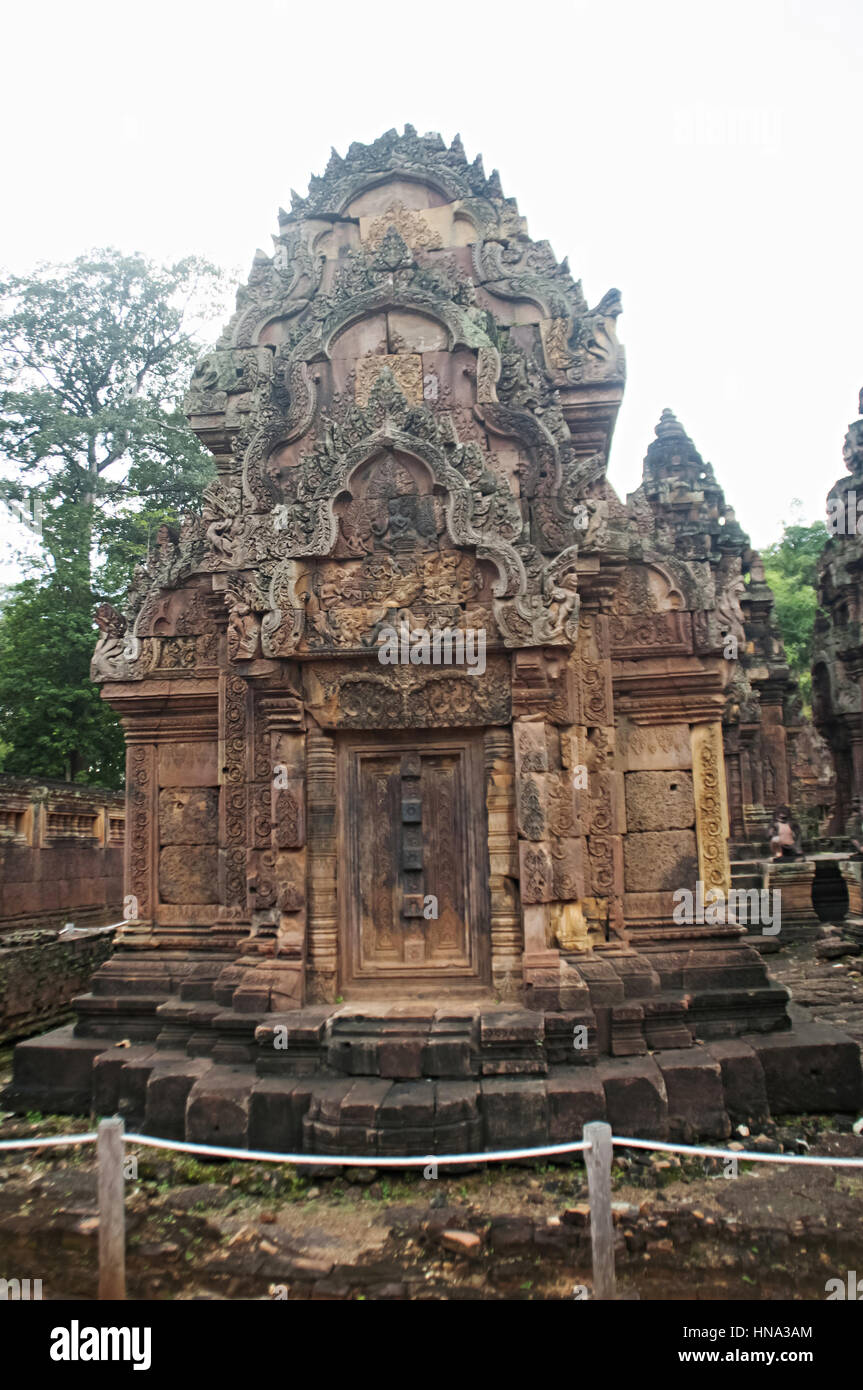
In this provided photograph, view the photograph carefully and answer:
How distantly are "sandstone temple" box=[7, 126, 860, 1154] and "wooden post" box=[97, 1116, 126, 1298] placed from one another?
1695 millimetres

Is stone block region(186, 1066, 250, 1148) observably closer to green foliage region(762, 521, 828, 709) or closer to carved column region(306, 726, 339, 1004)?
carved column region(306, 726, 339, 1004)

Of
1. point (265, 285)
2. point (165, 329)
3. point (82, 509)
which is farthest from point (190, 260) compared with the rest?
point (265, 285)

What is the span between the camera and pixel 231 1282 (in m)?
4.21

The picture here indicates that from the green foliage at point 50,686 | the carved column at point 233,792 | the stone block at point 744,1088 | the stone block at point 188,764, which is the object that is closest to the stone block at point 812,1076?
the stone block at point 744,1088

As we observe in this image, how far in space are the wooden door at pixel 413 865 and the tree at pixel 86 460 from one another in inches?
481

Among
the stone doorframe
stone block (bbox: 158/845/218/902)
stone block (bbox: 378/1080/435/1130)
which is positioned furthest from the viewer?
stone block (bbox: 158/845/218/902)

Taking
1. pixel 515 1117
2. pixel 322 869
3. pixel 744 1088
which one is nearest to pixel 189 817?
pixel 322 869

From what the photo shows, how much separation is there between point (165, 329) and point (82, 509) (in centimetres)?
655

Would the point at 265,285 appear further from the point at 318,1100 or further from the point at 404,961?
the point at 318,1100

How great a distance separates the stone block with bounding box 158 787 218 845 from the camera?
24.8 feet

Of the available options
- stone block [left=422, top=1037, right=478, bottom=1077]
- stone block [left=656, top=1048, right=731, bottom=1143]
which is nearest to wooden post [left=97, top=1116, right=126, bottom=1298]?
stone block [left=422, top=1037, right=478, bottom=1077]

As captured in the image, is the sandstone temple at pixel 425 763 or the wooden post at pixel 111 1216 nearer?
the wooden post at pixel 111 1216

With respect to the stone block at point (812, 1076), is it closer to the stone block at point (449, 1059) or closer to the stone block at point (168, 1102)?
the stone block at point (449, 1059)

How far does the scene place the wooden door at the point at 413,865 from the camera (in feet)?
21.2
